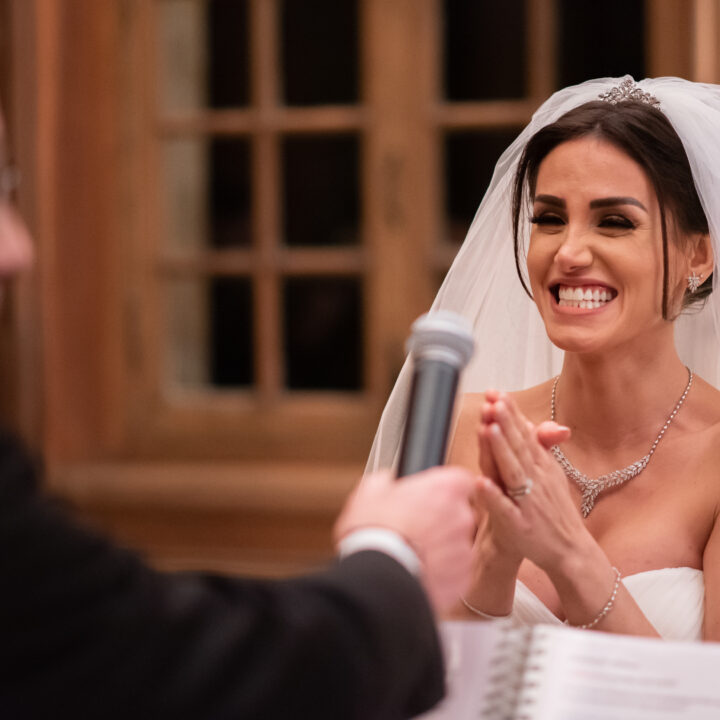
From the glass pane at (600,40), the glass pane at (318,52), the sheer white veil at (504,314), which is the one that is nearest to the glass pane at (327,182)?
the glass pane at (318,52)

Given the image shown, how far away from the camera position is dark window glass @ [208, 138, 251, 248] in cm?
331

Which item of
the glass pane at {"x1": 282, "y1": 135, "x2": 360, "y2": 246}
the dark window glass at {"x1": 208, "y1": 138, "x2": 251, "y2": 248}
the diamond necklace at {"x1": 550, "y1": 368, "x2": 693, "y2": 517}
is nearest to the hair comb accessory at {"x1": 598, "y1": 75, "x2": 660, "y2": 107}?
the diamond necklace at {"x1": 550, "y1": 368, "x2": 693, "y2": 517}

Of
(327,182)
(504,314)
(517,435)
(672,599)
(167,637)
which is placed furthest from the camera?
(327,182)

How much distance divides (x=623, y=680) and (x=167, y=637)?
391mm

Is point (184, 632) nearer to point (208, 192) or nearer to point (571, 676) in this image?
point (571, 676)

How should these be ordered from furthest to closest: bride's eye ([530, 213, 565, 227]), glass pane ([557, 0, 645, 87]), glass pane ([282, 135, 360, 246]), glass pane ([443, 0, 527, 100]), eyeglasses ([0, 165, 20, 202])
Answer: glass pane ([282, 135, 360, 246])
glass pane ([443, 0, 527, 100])
glass pane ([557, 0, 645, 87])
bride's eye ([530, 213, 565, 227])
eyeglasses ([0, 165, 20, 202])

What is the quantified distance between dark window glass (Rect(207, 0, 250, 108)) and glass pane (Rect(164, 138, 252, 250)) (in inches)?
6.0

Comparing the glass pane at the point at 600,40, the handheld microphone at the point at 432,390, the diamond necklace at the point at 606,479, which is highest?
the glass pane at the point at 600,40

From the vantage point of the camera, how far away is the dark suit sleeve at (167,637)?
655mm

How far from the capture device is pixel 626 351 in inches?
59.2

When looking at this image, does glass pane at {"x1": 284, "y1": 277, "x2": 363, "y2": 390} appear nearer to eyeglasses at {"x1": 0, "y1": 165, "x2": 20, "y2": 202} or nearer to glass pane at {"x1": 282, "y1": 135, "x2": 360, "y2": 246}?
glass pane at {"x1": 282, "y1": 135, "x2": 360, "y2": 246}

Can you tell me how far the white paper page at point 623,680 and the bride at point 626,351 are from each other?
1.19ft

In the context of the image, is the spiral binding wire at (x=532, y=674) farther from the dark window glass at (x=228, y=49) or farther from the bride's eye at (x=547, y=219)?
the dark window glass at (x=228, y=49)

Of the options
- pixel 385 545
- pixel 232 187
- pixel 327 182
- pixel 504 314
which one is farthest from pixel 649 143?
pixel 232 187
